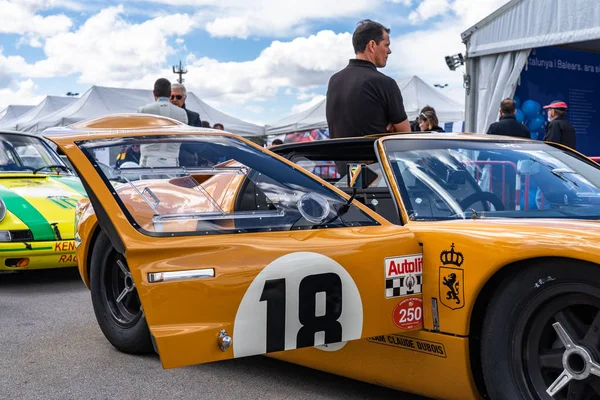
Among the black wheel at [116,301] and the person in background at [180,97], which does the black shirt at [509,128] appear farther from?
the black wheel at [116,301]

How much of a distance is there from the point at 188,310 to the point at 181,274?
0.38 ft

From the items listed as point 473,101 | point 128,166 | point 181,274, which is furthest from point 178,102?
point 181,274

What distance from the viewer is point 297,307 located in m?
2.30

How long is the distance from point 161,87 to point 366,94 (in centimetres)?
246

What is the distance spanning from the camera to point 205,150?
2.66 m

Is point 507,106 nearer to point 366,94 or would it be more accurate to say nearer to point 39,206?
point 366,94

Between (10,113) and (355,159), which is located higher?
(10,113)

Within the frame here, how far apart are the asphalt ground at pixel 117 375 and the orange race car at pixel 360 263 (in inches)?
7.0

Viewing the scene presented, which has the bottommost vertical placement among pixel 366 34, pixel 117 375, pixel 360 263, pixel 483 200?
pixel 117 375

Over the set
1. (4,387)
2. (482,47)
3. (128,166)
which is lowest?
(4,387)

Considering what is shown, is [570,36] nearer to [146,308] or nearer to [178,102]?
[178,102]

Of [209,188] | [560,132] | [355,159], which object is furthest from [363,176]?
[560,132]

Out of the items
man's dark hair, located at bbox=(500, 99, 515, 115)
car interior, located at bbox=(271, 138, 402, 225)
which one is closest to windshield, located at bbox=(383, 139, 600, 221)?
car interior, located at bbox=(271, 138, 402, 225)

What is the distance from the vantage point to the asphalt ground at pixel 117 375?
2.87 meters
